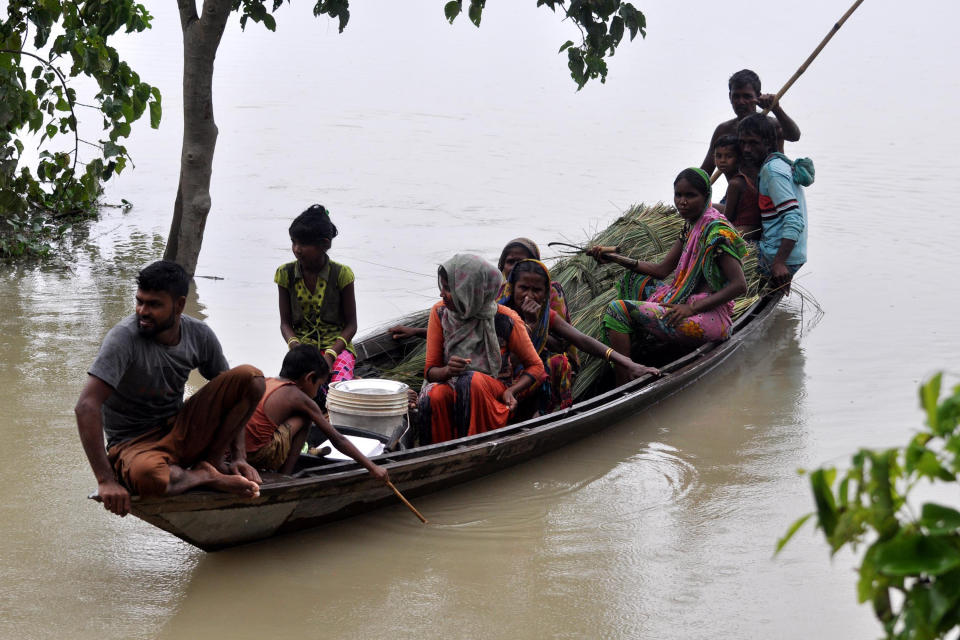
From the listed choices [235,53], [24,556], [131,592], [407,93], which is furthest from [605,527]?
[235,53]

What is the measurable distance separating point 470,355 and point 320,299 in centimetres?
78

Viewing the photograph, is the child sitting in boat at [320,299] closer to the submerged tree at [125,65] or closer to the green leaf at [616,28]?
the submerged tree at [125,65]

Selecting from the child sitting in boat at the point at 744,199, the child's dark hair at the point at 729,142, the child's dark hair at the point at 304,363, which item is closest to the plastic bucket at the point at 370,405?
the child's dark hair at the point at 304,363

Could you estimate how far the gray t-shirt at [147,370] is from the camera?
10.5ft

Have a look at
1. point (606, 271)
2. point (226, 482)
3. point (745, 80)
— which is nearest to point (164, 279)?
point (226, 482)

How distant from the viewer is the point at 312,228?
4.53 metres

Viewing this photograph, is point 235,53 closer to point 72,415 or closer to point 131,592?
point 72,415

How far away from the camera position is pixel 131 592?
353cm

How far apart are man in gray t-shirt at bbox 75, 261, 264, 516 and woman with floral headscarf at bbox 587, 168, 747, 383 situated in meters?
2.21

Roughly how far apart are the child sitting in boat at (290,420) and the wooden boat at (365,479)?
0.09m

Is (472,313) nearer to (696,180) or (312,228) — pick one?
(312,228)

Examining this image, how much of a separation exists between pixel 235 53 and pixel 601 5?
16561mm

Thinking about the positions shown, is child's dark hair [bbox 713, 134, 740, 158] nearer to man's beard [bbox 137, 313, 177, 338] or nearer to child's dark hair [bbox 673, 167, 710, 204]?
child's dark hair [bbox 673, 167, 710, 204]

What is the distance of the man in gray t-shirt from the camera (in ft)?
10.3
